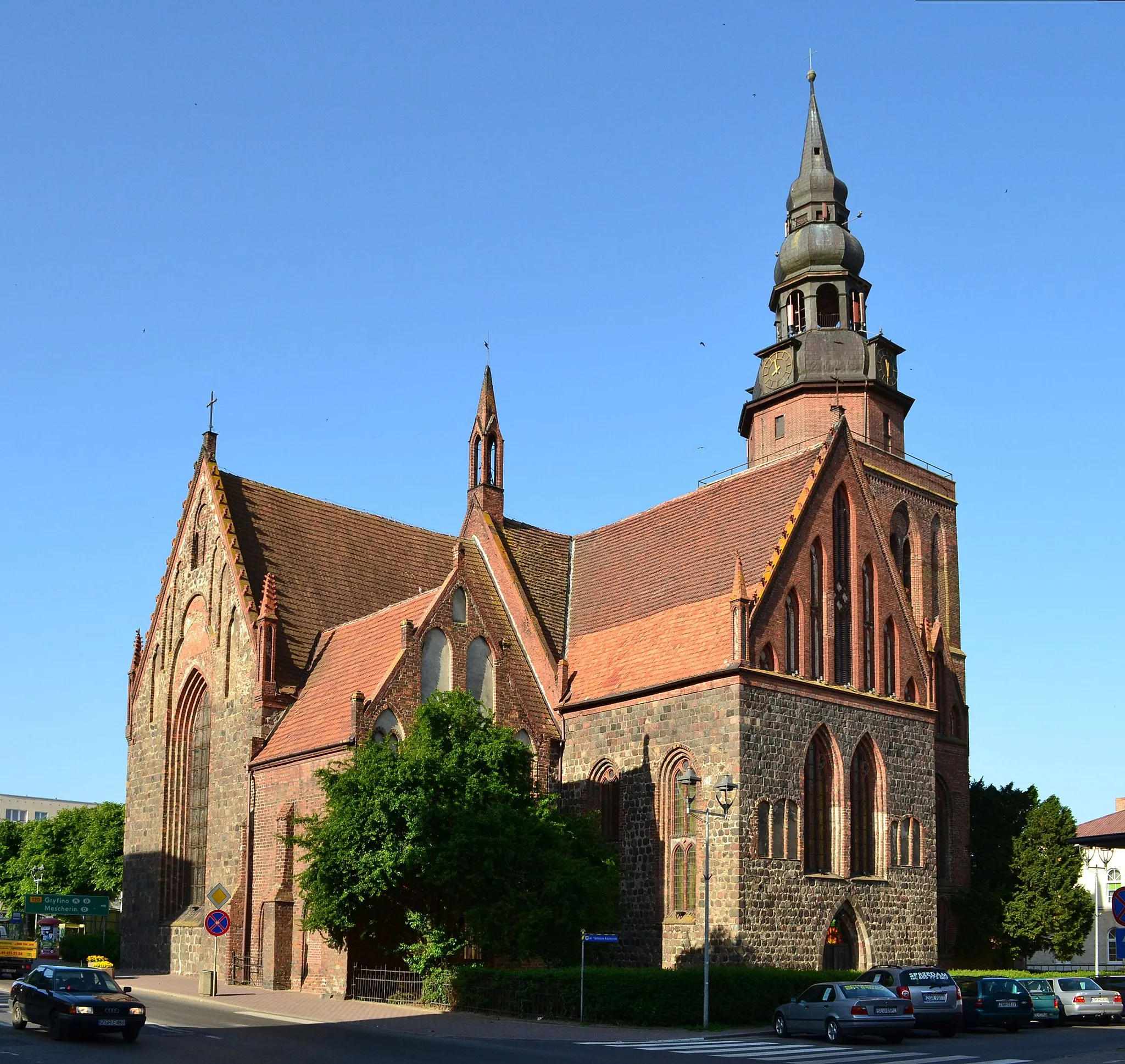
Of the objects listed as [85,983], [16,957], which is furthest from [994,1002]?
[16,957]

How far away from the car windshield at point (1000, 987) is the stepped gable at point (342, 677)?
17.4m

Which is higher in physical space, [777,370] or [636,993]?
[777,370]

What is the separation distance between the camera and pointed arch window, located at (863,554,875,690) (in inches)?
1633

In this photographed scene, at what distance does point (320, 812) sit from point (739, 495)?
1636 cm

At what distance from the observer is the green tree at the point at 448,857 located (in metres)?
33.1

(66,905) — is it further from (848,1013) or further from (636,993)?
(848,1013)

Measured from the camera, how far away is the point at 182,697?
48031mm

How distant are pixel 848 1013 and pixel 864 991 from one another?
796 millimetres

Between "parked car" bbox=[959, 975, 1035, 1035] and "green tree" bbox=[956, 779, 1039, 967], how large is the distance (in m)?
13.5

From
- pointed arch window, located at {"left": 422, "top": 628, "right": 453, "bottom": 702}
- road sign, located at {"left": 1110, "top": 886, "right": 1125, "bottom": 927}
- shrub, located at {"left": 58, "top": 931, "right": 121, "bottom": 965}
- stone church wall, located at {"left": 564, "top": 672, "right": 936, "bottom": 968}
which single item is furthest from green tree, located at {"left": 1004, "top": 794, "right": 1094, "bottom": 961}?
shrub, located at {"left": 58, "top": 931, "right": 121, "bottom": 965}

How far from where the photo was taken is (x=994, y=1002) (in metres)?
32.6

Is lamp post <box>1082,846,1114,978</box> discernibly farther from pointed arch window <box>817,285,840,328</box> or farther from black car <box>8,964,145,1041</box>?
black car <box>8,964,145,1041</box>

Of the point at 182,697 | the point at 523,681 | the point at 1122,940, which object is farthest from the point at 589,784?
the point at 1122,940

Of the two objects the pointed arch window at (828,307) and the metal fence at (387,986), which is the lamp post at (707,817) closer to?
the metal fence at (387,986)
